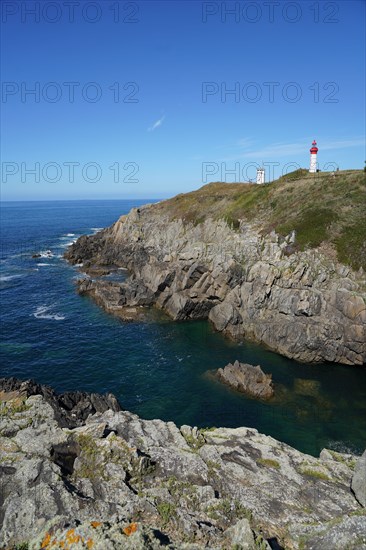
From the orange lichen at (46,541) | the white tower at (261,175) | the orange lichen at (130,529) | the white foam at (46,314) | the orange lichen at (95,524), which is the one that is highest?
the white tower at (261,175)

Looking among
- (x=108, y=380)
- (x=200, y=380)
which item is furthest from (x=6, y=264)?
(x=200, y=380)

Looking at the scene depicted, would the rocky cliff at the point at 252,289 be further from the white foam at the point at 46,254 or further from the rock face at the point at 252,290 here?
the white foam at the point at 46,254

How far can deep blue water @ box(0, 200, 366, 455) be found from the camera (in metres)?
35.7

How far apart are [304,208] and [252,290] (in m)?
25.5

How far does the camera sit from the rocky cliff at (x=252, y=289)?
156 ft

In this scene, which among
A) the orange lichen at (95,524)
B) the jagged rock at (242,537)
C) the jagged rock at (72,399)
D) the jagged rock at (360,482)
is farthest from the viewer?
the jagged rock at (72,399)

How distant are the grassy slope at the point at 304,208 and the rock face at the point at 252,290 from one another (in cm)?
373

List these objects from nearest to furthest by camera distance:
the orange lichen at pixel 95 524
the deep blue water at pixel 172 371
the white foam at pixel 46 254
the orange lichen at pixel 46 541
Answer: the orange lichen at pixel 46 541 < the orange lichen at pixel 95 524 < the deep blue water at pixel 172 371 < the white foam at pixel 46 254

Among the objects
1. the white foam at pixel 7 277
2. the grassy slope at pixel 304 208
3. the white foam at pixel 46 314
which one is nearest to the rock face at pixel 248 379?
the grassy slope at pixel 304 208

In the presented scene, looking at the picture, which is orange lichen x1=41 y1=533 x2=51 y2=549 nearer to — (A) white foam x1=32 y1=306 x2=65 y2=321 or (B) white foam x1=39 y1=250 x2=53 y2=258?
(A) white foam x1=32 y1=306 x2=65 y2=321

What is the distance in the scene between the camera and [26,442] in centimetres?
2264

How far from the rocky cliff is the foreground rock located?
957 inches

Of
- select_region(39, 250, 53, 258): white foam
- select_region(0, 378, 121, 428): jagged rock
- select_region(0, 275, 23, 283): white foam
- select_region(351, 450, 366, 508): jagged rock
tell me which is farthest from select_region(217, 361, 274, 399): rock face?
select_region(39, 250, 53, 258): white foam

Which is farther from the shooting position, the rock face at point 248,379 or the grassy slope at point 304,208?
the grassy slope at point 304,208
